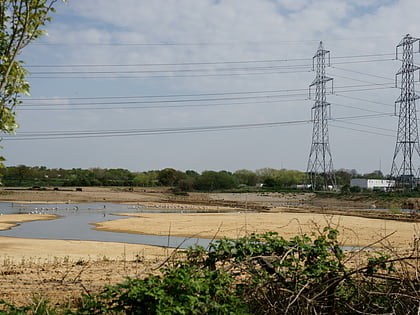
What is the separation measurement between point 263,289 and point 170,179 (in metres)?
111

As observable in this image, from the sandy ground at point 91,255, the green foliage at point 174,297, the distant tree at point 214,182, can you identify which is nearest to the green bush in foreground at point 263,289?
the green foliage at point 174,297

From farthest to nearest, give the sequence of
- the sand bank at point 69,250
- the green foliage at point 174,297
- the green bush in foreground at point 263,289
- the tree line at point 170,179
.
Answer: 1. the tree line at point 170,179
2. the sand bank at point 69,250
3. the green bush in foreground at point 263,289
4. the green foliage at point 174,297

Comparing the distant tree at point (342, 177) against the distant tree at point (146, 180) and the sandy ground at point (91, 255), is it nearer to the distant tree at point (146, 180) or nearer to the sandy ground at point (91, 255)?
the distant tree at point (146, 180)

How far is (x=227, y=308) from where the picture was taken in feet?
19.9

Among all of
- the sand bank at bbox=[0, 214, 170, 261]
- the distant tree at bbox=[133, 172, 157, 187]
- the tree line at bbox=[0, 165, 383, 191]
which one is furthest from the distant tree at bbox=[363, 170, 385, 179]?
the sand bank at bbox=[0, 214, 170, 261]

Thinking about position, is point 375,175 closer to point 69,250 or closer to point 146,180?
point 146,180

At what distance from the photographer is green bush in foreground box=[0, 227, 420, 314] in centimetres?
570

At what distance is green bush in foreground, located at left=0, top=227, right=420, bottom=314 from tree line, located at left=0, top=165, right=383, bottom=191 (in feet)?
264

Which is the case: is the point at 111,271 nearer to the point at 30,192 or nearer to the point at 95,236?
the point at 95,236

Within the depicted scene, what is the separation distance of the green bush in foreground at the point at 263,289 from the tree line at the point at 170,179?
80611 mm

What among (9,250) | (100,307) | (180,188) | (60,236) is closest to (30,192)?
(180,188)

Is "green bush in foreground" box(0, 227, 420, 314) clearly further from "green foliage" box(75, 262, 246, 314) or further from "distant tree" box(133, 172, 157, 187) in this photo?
"distant tree" box(133, 172, 157, 187)

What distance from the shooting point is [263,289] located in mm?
6820

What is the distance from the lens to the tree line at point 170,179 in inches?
3989
